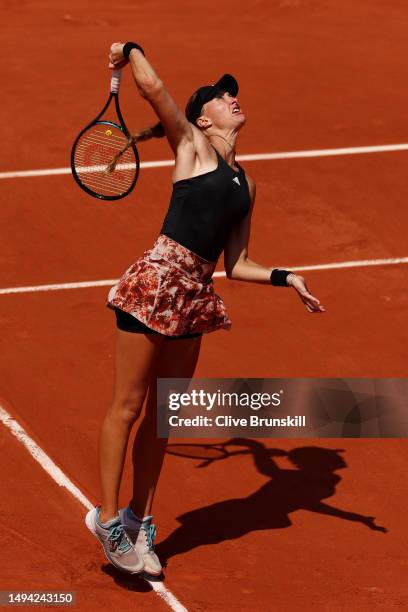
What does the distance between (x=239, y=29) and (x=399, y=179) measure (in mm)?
5395

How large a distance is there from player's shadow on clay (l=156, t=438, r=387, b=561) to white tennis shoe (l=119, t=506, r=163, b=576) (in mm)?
255

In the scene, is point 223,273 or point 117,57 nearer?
point 117,57

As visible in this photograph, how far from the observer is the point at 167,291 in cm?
755

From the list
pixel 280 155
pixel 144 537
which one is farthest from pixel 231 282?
pixel 144 537

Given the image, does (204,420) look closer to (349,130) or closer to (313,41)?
(349,130)

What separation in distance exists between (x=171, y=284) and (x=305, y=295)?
30.3 inches

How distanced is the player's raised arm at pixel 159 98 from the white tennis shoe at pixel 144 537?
7.37ft

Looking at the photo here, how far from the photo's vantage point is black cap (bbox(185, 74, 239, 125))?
7832mm

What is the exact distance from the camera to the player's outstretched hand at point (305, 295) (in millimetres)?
7469

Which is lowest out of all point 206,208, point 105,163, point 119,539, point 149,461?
point 119,539

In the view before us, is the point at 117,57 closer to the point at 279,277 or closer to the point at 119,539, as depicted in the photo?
the point at 279,277

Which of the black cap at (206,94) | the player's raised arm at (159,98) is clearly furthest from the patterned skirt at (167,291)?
the black cap at (206,94)

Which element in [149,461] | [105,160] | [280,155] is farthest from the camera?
[280,155]

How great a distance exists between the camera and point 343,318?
1140 cm
